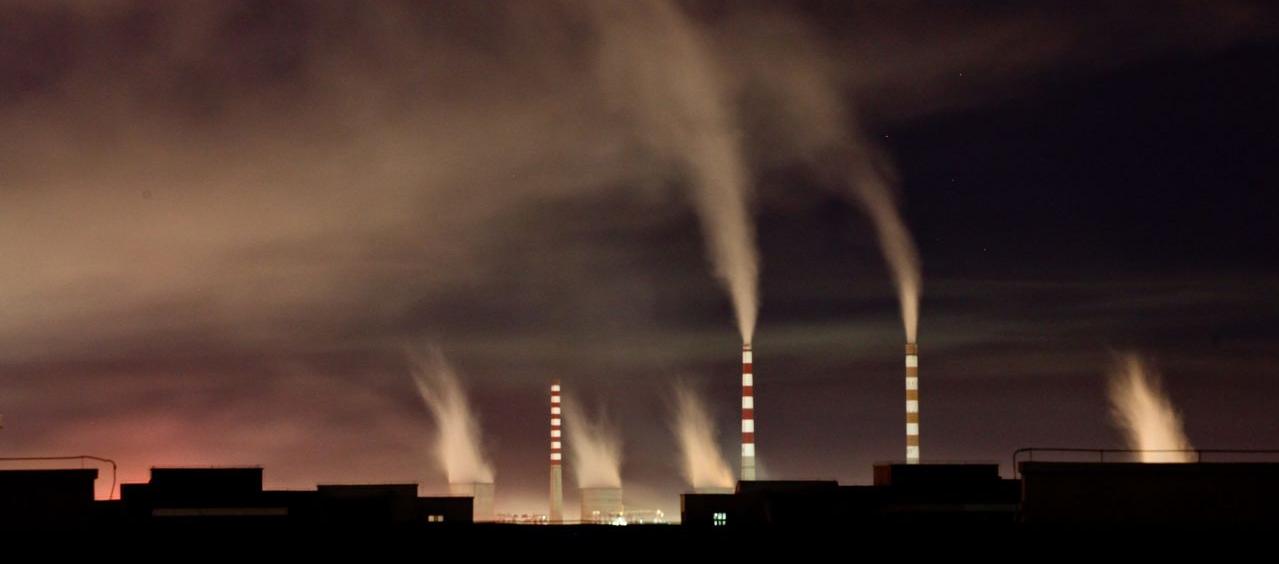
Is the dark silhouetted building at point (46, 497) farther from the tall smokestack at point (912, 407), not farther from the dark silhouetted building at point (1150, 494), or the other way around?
the tall smokestack at point (912, 407)

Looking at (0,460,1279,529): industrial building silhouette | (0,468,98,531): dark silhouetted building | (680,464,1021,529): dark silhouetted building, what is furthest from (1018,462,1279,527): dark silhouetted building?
(0,468,98,531): dark silhouetted building

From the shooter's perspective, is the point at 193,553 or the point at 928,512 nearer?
the point at 193,553

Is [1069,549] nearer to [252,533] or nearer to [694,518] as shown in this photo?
[252,533]

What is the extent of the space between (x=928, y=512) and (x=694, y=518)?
7067 mm

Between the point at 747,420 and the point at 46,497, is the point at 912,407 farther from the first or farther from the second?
the point at 46,497

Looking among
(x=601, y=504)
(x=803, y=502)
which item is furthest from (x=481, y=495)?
(x=803, y=502)

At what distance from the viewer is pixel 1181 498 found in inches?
1177

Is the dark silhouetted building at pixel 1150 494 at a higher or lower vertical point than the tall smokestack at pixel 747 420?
lower

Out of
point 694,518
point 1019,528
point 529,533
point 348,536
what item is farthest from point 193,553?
point 694,518

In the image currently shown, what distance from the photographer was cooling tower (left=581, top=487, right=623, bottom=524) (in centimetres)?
9706

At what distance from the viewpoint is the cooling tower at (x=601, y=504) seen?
9706 centimetres

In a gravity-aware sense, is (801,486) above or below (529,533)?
above

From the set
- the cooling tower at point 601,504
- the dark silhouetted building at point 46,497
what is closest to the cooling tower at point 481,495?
the cooling tower at point 601,504

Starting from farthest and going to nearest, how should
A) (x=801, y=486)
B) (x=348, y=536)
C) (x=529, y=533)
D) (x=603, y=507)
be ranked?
1. (x=603, y=507)
2. (x=801, y=486)
3. (x=529, y=533)
4. (x=348, y=536)
